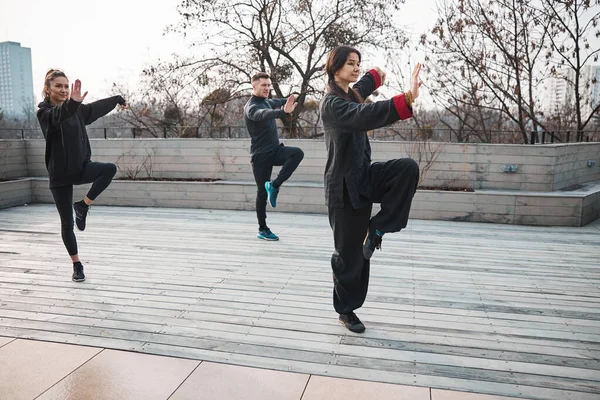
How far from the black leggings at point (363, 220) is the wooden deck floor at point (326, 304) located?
0.24 m

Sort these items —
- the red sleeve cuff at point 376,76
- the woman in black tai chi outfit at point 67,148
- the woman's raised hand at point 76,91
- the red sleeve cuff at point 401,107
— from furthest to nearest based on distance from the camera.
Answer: the woman in black tai chi outfit at point 67,148, the woman's raised hand at point 76,91, the red sleeve cuff at point 376,76, the red sleeve cuff at point 401,107

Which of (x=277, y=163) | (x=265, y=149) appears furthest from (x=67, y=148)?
(x=277, y=163)

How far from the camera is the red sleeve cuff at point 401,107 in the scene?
210 cm

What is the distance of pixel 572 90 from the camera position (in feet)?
32.6

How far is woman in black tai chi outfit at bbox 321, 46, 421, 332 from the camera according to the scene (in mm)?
2428

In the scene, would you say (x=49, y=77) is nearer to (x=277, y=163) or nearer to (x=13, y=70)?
(x=277, y=163)

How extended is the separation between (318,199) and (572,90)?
649cm

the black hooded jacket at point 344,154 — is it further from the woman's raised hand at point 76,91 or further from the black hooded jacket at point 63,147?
the black hooded jacket at point 63,147

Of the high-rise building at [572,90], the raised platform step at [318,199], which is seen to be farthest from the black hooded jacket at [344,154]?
the high-rise building at [572,90]

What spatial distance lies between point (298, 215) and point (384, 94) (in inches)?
197

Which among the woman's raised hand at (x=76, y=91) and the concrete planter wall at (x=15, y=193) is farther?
the concrete planter wall at (x=15, y=193)

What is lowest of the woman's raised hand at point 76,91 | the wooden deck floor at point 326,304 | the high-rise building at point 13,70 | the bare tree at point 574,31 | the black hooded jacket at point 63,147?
the wooden deck floor at point 326,304

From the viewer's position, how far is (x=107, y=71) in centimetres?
1166

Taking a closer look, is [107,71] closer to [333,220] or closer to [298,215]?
[298,215]
